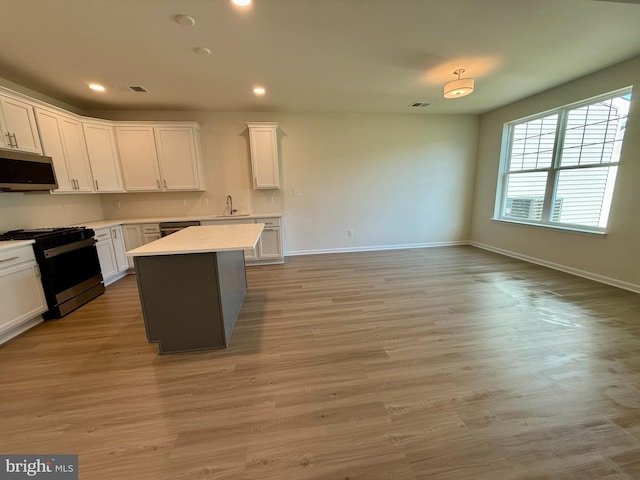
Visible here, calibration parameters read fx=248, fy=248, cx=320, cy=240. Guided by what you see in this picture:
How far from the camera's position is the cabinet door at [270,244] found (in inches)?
175

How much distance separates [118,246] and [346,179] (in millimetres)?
4093

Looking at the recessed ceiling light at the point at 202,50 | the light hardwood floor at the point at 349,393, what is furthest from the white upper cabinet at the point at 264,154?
the light hardwood floor at the point at 349,393

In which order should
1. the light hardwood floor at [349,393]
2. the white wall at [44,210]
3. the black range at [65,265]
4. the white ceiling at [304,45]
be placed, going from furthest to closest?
1. the white wall at [44,210]
2. the black range at [65,265]
3. the white ceiling at [304,45]
4. the light hardwood floor at [349,393]

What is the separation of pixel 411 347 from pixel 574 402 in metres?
0.99

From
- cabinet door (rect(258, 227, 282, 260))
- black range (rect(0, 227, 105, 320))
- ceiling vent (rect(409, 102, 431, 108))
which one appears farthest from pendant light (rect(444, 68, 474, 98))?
black range (rect(0, 227, 105, 320))

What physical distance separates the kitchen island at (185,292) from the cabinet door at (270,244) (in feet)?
7.33

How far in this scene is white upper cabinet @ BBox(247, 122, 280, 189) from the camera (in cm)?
439

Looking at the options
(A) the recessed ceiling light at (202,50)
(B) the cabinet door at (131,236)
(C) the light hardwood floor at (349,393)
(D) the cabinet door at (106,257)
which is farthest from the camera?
(B) the cabinet door at (131,236)

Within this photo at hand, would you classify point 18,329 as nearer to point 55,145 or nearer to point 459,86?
point 55,145

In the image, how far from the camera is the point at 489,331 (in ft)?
7.58

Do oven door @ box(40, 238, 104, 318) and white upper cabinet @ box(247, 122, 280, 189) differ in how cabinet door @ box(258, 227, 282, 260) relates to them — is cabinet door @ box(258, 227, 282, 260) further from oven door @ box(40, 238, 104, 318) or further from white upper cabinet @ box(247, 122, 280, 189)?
oven door @ box(40, 238, 104, 318)

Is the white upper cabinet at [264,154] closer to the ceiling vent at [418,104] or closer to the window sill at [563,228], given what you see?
the ceiling vent at [418,104]

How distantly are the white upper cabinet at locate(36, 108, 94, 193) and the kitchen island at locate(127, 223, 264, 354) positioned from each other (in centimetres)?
253

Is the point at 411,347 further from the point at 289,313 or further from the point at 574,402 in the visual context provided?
the point at 289,313
